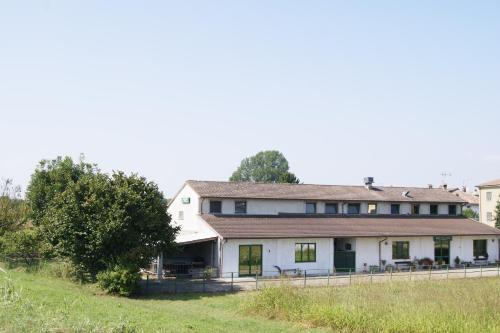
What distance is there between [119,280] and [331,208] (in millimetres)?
19662

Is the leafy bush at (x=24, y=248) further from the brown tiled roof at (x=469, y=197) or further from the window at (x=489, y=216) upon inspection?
the brown tiled roof at (x=469, y=197)

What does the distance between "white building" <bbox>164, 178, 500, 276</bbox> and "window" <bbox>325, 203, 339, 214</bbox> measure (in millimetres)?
74

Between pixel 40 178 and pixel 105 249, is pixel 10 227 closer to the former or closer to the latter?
pixel 40 178

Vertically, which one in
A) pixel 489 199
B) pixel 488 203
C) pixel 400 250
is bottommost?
pixel 400 250

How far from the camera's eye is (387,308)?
19.9 m

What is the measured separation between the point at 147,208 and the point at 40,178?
15.5 m

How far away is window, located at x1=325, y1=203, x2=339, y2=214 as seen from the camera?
41.9 meters

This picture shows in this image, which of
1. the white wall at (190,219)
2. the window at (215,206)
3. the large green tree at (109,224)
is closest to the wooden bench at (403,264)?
the window at (215,206)

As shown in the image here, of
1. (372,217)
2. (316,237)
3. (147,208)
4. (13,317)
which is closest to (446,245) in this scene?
(372,217)

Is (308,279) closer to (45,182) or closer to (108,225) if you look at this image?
(108,225)

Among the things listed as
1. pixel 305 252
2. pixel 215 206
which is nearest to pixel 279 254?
pixel 305 252

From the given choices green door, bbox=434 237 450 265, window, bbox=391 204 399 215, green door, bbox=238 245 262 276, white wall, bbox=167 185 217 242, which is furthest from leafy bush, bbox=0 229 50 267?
green door, bbox=434 237 450 265

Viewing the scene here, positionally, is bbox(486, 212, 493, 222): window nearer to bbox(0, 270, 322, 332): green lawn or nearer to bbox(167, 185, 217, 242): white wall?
bbox(167, 185, 217, 242): white wall

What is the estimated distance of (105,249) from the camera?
2856 cm
